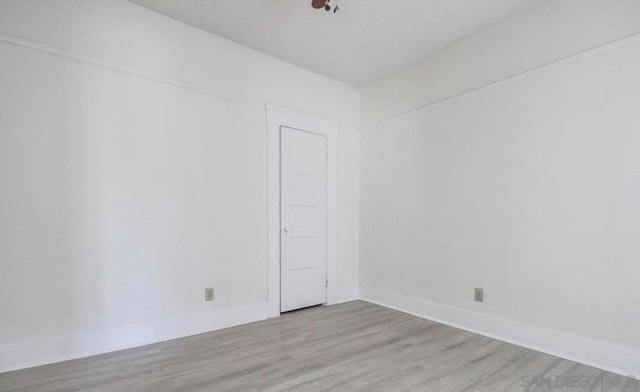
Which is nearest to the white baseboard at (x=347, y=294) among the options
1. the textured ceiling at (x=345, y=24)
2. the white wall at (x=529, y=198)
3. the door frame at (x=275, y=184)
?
the door frame at (x=275, y=184)

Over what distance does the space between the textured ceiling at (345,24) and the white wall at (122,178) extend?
0.21m

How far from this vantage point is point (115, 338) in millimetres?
A: 2539

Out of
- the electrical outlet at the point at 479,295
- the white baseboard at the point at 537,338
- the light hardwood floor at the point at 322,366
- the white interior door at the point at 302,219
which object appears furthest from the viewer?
the white interior door at the point at 302,219

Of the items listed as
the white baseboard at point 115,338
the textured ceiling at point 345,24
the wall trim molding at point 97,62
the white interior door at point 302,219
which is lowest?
the white baseboard at point 115,338

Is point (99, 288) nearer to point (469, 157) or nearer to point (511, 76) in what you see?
point (469, 157)

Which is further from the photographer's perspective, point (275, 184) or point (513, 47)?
point (275, 184)

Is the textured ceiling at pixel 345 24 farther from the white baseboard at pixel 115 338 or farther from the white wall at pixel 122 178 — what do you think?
the white baseboard at pixel 115 338

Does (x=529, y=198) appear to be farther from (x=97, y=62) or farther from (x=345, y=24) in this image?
(x=97, y=62)

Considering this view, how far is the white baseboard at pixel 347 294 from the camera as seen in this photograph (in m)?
4.05

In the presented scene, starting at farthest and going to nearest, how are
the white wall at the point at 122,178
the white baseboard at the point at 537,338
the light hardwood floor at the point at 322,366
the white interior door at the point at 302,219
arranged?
the white interior door at the point at 302,219
the white wall at the point at 122,178
the white baseboard at the point at 537,338
the light hardwood floor at the point at 322,366

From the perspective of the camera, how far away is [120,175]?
2623mm

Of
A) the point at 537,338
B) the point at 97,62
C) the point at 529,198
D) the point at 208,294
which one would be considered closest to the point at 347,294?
the point at 208,294

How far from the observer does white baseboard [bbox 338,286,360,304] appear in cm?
405

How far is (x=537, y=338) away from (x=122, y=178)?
3.54 metres
